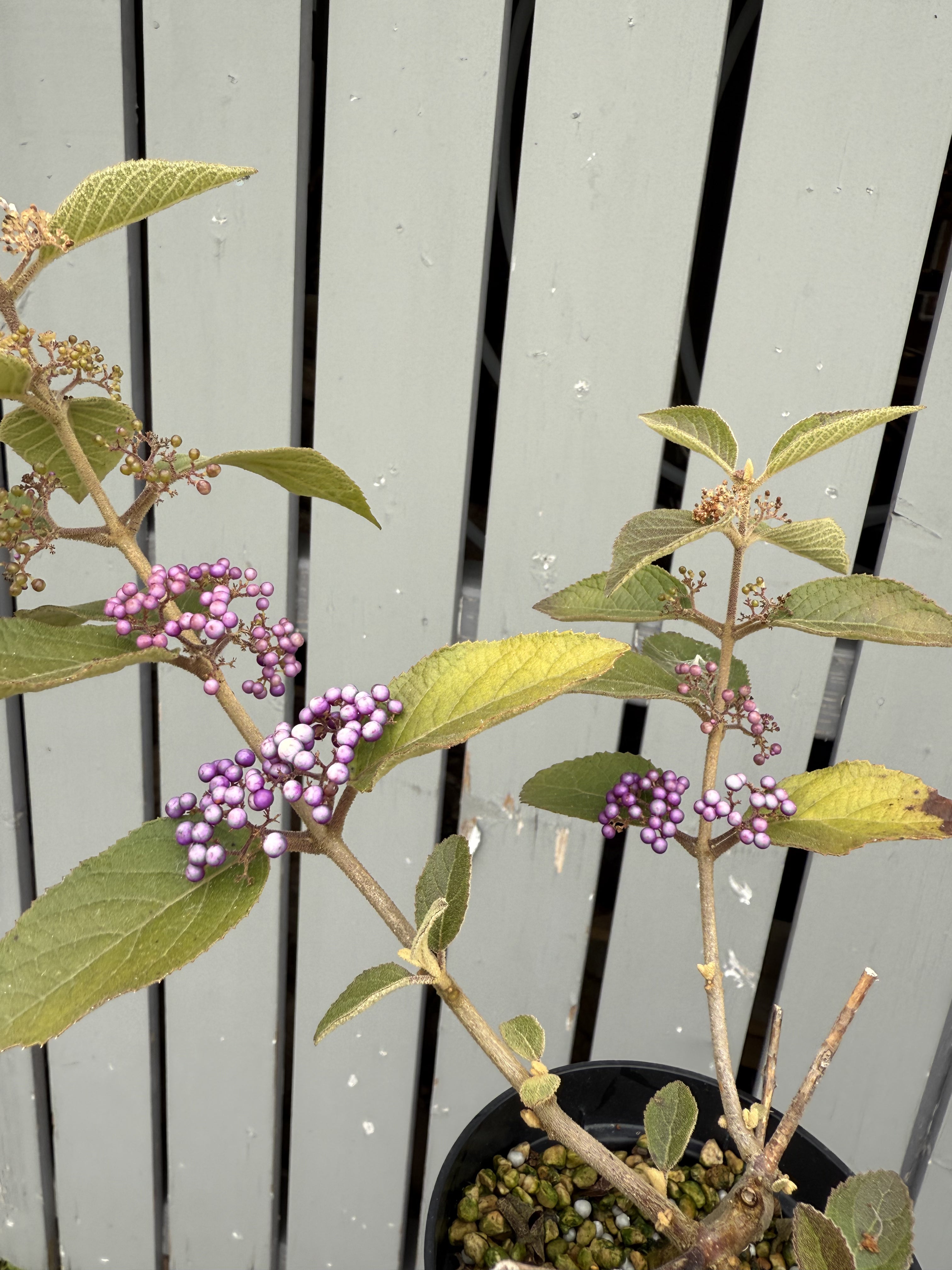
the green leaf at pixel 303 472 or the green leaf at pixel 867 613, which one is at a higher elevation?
the green leaf at pixel 303 472

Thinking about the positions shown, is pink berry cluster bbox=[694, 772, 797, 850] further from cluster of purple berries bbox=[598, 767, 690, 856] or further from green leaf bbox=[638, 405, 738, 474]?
green leaf bbox=[638, 405, 738, 474]

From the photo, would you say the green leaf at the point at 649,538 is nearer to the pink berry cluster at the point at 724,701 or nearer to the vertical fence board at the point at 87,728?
the pink berry cluster at the point at 724,701

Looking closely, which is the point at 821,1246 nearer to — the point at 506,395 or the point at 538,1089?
the point at 538,1089

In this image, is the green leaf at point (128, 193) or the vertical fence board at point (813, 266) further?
the vertical fence board at point (813, 266)

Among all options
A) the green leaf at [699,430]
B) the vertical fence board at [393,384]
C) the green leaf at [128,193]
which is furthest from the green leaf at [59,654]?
the vertical fence board at [393,384]

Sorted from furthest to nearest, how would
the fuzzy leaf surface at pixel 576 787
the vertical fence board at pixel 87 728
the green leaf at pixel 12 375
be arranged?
the vertical fence board at pixel 87 728 → the fuzzy leaf surface at pixel 576 787 → the green leaf at pixel 12 375

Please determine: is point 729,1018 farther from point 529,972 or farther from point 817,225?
point 817,225

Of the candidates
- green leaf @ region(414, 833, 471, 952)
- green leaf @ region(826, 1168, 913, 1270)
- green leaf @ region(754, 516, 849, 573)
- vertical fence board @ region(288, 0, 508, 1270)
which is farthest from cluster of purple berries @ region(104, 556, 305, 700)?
vertical fence board @ region(288, 0, 508, 1270)
